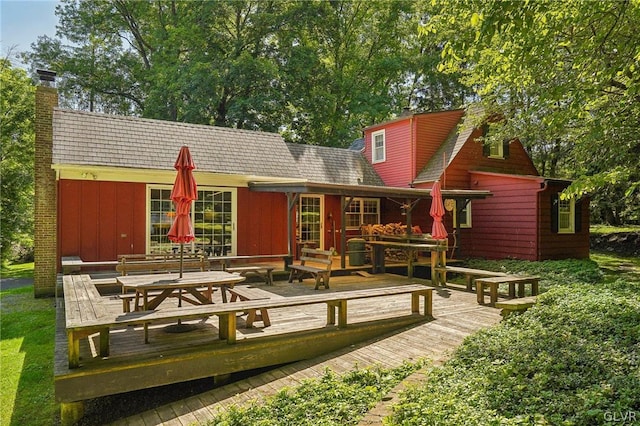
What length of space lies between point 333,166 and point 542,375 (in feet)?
42.5

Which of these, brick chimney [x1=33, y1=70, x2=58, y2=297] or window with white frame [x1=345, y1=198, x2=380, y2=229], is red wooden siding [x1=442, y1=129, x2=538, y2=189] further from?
brick chimney [x1=33, y1=70, x2=58, y2=297]

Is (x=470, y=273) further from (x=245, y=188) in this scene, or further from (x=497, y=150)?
(x=497, y=150)

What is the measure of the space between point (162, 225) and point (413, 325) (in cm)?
732

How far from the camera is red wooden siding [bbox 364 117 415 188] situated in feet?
52.1

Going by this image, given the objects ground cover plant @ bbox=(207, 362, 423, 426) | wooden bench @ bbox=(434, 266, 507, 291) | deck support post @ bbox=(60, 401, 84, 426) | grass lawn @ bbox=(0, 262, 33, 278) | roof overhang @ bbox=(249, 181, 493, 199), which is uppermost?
roof overhang @ bbox=(249, 181, 493, 199)

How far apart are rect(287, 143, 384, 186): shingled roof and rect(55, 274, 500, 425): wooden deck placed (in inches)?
336

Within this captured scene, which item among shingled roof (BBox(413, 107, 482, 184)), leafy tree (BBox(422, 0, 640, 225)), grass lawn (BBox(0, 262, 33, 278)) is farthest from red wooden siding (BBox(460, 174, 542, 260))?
grass lawn (BBox(0, 262, 33, 278))

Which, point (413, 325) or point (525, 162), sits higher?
point (525, 162)

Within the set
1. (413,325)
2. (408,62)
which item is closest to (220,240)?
(413,325)

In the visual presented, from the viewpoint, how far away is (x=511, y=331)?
5004mm

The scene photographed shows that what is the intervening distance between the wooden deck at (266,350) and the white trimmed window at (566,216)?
8.96 metres

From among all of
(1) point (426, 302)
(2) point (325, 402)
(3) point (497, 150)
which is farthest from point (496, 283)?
(3) point (497, 150)

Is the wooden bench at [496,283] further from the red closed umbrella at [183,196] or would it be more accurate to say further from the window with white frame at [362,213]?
the window with white frame at [362,213]

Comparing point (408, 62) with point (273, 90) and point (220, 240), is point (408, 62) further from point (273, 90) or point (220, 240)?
point (220, 240)
